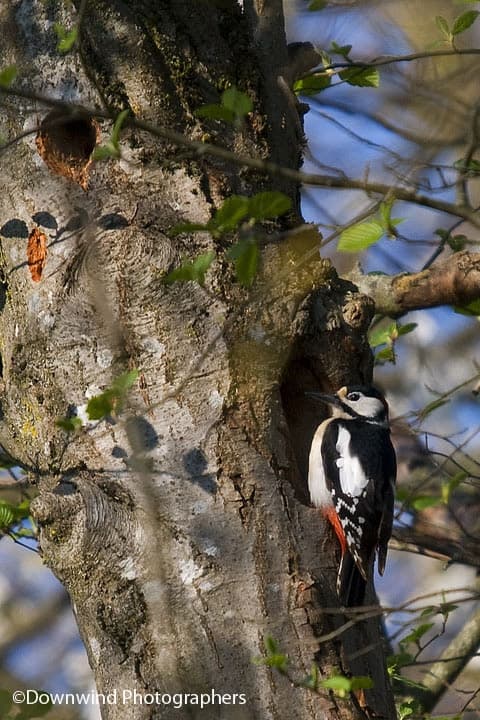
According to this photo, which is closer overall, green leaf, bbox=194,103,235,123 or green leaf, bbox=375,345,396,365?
green leaf, bbox=194,103,235,123

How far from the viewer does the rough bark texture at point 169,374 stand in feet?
9.84

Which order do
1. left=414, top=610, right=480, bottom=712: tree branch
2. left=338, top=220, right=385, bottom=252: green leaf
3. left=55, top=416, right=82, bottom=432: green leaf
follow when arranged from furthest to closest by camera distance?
left=414, top=610, right=480, bottom=712: tree branch → left=55, top=416, right=82, bottom=432: green leaf → left=338, top=220, right=385, bottom=252: green leaf

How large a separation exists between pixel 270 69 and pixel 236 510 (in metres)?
1.73

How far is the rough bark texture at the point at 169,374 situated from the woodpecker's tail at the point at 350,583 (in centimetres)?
7

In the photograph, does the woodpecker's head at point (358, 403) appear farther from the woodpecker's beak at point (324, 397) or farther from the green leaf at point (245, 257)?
the green leaf at point (245, 257)

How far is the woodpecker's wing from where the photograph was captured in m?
Answer: 4.21

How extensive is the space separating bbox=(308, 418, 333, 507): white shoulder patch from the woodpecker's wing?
3.3 inches

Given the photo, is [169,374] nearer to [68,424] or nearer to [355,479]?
[68,424]

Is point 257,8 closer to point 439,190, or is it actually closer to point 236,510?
point 439,190

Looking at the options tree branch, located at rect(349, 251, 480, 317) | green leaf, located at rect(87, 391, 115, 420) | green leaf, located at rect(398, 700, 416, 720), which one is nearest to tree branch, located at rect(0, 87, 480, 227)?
green leaf, located at rect(87, 391, 115, 420)

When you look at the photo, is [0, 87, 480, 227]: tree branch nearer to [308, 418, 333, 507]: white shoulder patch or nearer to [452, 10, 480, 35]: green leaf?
[452, 10, 480, 35]: green leaf

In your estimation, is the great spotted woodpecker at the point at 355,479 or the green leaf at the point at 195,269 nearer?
the green leaf at the point at 195,269

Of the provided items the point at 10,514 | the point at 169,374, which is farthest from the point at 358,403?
the point at 10,514

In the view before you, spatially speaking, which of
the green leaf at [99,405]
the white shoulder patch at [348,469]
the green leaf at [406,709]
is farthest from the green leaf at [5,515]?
the green leaf at [406,709]
